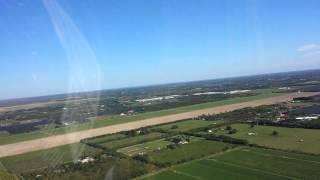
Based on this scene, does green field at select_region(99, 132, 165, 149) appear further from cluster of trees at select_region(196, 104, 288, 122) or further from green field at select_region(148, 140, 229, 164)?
cluster of trees at select_region(196, 104, 288, 122)

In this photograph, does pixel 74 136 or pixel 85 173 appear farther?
pixel 74 136

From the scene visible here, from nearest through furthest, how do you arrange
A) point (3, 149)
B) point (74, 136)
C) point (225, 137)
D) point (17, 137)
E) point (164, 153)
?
1. point (164, 153)
2. point (225, 137)
3. point (3, 149)
4. point (74, 136)
5. point (17, 137)

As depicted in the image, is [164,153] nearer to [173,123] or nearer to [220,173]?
[220,173]

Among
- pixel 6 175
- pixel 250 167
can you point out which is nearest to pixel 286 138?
pixel 250 167

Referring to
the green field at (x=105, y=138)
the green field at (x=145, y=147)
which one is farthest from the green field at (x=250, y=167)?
the green field at (x=105, y=138)

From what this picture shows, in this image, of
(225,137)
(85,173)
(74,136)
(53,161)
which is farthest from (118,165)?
(74,136)

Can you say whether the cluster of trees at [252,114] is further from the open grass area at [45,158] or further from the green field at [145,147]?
the open grass area at [45,158]
